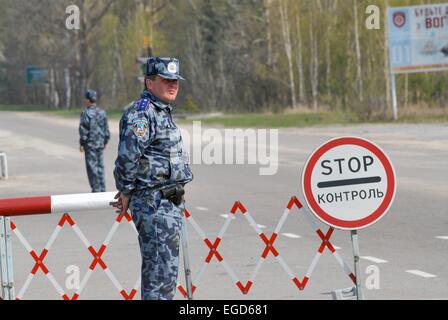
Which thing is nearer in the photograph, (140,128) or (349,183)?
(140,128)

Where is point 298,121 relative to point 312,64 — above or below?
below

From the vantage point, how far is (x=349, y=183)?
7812 millimetres

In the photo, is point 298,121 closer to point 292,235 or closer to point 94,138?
point 94,138

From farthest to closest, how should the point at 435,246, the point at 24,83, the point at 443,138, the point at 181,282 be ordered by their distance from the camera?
the point at 24,83 → the point at 443,138 → the point at 435,246 → the point at 181,282

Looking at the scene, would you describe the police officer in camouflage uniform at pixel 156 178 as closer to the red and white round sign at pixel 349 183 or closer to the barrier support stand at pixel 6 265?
the red and white round sign at pixel 349 183

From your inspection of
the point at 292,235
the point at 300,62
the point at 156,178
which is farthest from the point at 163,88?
the point at 300,62

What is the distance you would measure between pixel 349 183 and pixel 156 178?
1.73 metres

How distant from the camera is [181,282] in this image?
9.51m

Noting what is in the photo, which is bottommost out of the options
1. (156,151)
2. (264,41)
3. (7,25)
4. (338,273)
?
(338,273)

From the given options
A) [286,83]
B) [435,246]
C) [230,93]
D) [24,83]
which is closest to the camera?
[435,246]

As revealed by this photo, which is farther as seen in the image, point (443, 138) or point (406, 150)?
point (443, 138)
